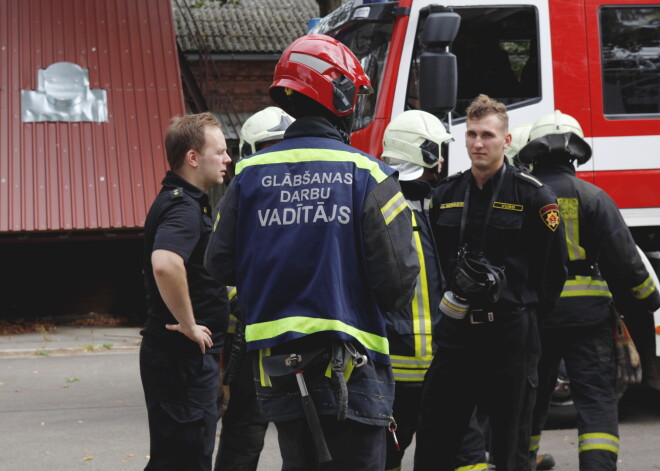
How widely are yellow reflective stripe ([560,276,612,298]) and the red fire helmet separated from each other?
2272 millimetres

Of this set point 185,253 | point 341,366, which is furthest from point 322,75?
point 185,253

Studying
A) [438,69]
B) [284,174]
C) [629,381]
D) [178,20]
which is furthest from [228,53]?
[284,174]

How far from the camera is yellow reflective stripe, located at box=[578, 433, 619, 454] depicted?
4680mm

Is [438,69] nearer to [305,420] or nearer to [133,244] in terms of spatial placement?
[305,420]

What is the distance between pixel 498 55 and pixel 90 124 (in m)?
6.85

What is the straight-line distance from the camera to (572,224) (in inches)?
187

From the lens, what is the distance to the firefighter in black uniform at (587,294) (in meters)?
4.68

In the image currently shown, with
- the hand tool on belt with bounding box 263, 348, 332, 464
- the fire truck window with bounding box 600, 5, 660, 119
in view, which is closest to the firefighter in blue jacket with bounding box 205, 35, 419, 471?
the hand tool on belt with bounding box 263, 348, 332, 464

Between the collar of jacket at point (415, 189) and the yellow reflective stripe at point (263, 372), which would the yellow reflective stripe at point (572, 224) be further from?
the yellow reflective stripe at point (263, 372)

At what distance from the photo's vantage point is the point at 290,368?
2.91 m

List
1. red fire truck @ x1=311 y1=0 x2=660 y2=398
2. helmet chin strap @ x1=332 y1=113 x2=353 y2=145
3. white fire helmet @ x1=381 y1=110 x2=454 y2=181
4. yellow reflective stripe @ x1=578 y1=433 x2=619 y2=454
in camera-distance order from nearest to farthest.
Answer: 1. helmet chin strap @ x1=332 y1=113 x2=353 y2=145
2. white fire helmet @ x1=381 y1=110 x2=454 y2=181
3. yellow reflective stripe @ x1=578 y1=433 x2=619 y2=454
4. red fire truck @ x1=311 y1=0 x2=660 y2=398

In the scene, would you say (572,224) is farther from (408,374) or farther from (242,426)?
(242,426)

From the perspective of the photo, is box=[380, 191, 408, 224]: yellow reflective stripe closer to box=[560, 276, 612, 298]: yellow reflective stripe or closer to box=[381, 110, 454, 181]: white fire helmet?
box=[381, 110, 454, 181]: white fire helmet

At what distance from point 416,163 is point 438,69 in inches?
68.7
